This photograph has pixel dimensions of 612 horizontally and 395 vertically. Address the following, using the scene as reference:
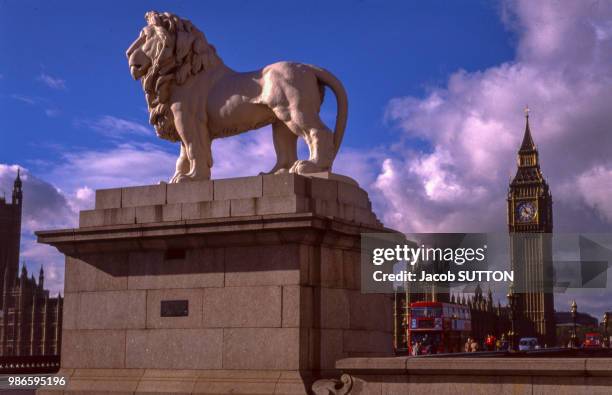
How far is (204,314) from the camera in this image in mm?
11516

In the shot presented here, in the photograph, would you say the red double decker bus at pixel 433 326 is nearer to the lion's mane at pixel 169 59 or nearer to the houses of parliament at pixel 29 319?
the lion's mane at pixel 169 59

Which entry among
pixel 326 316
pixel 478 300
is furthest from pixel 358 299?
pixel 478 300

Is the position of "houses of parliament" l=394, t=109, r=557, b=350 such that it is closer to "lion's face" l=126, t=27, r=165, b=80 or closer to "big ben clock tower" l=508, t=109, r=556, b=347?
"big ben clock tower" l=508, t=109, r=556, b=347

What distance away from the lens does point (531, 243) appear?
6260 inches

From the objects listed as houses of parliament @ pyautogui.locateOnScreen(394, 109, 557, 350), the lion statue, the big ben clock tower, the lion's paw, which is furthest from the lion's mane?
the big ben clock tower

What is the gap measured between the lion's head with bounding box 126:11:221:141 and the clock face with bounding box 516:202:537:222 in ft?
522

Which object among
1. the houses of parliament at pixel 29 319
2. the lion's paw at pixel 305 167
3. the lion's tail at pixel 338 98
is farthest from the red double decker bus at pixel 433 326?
the houses of parliament at pixel 29 319

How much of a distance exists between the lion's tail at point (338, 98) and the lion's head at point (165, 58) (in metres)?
1.69

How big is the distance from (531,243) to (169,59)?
6025 inches

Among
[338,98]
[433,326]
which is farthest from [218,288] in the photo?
[433,326]

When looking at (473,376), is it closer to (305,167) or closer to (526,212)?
(305,167)

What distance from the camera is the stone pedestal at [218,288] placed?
36.1ft

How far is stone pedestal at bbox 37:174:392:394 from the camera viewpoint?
36.1 feet

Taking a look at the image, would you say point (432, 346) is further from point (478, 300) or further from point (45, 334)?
point (478, 300)
